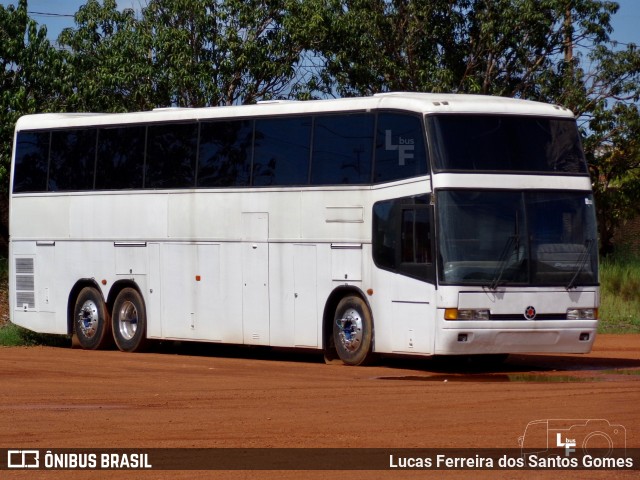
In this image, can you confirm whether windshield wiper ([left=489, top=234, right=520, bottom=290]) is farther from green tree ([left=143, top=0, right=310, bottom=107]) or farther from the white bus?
green tree ([left=143, top=0, right=310, bottom=107])

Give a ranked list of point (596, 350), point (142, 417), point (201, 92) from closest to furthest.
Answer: point (142, 417) → point (596, 350) → point (201, 92)

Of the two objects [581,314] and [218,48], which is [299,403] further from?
[218,48]

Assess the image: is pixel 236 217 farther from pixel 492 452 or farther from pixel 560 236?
pixel 492 452

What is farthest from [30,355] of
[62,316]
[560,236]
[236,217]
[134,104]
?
[134,104]

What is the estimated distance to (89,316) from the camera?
23.6 m

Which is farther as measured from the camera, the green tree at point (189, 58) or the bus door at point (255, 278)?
the green tree at point (189, 58)

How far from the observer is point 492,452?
1043cm

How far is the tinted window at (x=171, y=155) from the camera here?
2169 centimetres

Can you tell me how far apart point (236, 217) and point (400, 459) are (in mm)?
11183

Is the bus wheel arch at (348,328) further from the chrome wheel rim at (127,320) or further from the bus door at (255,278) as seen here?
the chrome wheel rim at (127,320)

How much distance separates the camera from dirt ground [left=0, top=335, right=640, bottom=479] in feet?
36.3

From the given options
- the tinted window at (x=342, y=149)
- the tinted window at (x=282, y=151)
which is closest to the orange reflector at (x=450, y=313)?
the tinted window at (x=342, y=149)

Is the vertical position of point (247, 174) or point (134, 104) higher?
point (134, 104)

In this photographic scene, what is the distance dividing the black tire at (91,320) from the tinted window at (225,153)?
336cm
